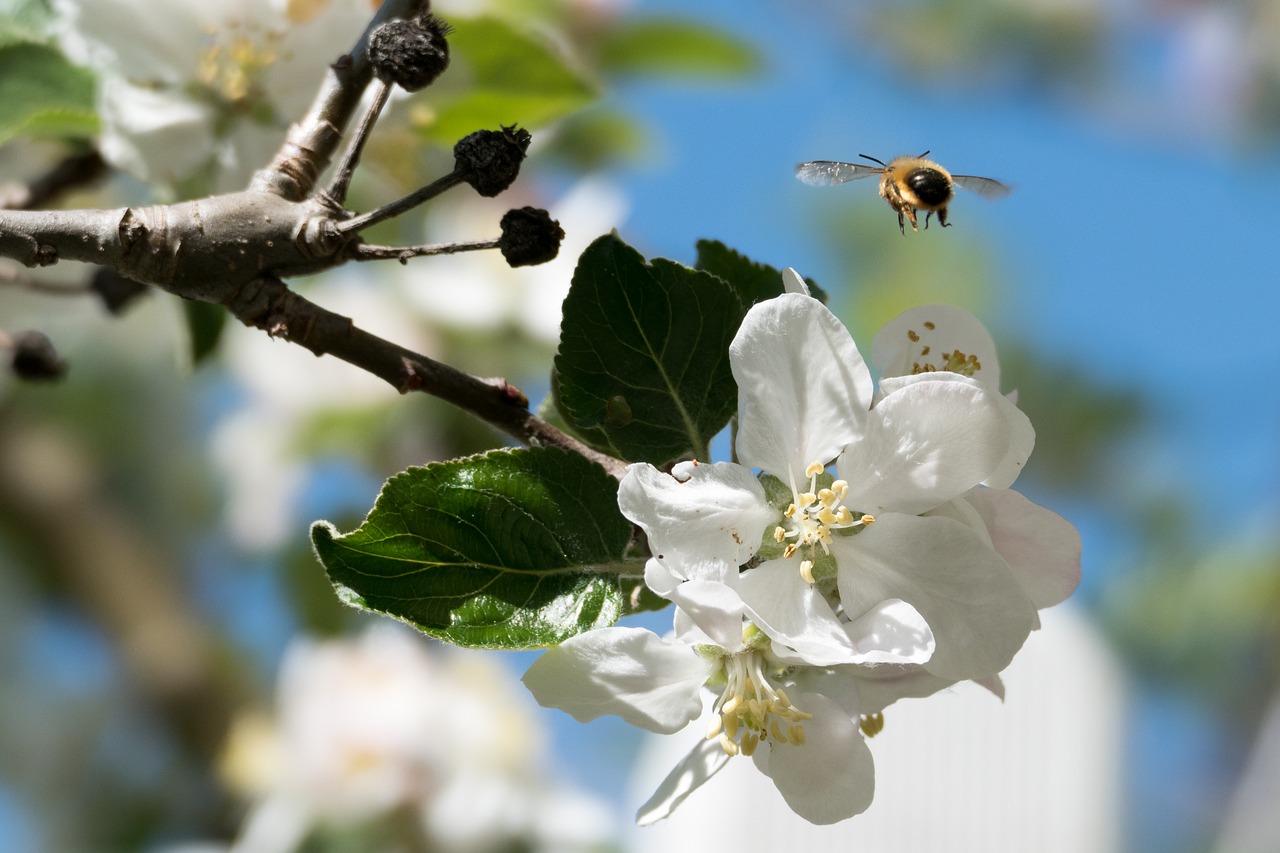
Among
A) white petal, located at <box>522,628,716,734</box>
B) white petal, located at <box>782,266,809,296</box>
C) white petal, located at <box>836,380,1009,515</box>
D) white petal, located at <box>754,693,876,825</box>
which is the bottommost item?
white petal, located at <box>754,693,876,825</box>

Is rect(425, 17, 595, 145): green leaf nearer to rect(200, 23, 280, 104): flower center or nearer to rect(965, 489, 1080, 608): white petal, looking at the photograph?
rect(200, 23, 280, 104): flower center

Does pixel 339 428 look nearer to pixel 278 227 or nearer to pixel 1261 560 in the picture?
pixel 278 227

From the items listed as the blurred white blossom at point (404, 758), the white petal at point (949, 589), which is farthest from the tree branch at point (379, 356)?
the blurred white blossom at point (404, 758)

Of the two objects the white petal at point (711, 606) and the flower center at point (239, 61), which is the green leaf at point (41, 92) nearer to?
the flower center at point (239, 61)

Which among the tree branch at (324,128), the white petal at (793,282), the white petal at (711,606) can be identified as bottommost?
the white petal at (711,606)

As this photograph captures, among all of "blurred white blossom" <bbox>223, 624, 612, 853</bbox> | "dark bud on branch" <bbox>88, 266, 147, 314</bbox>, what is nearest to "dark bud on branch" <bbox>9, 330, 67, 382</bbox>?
"dark bud on branch" <bbox>88, 266, 147, 314</bbox>

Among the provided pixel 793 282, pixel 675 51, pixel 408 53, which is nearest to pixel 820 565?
pixel 793 282

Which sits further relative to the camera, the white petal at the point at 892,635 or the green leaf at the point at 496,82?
the green leaf at the point at 496,82

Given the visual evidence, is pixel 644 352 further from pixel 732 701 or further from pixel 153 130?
pixel 153 130

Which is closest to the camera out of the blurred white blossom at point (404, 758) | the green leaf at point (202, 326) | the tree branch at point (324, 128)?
the tree branch at point (324, 128)
